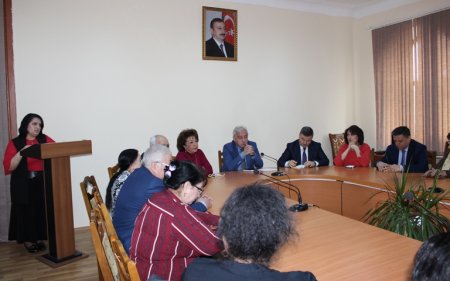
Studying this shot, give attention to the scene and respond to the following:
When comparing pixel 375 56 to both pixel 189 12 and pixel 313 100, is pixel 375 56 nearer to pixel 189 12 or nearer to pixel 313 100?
pixel 313 100

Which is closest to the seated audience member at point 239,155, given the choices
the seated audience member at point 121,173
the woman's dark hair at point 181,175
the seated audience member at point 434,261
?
the seated audience member at point 121,173

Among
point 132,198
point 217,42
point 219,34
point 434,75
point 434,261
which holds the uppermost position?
point 219,34

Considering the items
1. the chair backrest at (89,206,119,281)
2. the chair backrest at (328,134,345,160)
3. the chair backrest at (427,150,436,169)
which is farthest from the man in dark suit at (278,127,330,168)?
the chair backrest at (89,206,119,281)

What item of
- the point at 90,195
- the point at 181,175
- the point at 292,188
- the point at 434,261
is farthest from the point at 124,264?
the point at 292,188

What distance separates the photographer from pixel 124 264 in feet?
3.70

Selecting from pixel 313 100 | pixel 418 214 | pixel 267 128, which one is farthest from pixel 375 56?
pixel 418 214

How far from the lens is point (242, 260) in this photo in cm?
110

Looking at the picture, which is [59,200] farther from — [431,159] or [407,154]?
[431,159]

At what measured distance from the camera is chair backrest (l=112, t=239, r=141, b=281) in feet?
3.50

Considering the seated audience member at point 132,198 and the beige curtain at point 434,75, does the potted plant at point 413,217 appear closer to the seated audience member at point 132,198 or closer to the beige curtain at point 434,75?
the seated audience member at point 132,198

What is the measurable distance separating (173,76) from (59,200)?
2135 mm

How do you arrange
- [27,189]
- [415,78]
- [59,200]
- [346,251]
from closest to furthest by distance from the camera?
[346,251] < [59,200] < [27,189] < [415,78]

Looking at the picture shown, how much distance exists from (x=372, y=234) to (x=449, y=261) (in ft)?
4.48

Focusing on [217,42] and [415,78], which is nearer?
[217,42]
